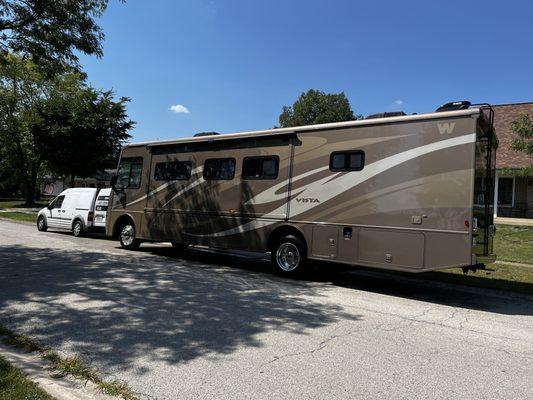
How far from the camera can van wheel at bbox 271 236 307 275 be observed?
1019 centimetres

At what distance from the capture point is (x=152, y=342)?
215 inches

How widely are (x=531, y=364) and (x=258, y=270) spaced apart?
7040 mm

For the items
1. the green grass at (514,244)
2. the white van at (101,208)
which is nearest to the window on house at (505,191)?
the green grass at (514,244)

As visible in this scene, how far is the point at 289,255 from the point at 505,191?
26550 mm

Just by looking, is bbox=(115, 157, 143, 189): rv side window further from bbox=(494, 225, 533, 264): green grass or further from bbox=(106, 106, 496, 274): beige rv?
bbox=(494, 225, 533, 264): green grass

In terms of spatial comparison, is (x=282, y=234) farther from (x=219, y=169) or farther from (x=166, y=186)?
(x=166, y=186)

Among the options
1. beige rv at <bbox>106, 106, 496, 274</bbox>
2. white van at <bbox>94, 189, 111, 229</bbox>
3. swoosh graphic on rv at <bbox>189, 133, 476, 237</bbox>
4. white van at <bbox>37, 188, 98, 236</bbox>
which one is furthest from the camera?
white van at <bbox>37, 188, 98, 236</bbox>

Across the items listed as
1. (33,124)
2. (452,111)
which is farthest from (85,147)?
(452,111)

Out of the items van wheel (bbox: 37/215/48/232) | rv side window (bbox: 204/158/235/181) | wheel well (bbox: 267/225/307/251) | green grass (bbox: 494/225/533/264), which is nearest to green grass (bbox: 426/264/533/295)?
green grass (bbox: 494/225/533/264)

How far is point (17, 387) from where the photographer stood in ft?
12.8

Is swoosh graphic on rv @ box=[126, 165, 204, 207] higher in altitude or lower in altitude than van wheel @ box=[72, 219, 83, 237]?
higher

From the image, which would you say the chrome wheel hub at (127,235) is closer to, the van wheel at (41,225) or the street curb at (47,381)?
the van wheel at (41,225)

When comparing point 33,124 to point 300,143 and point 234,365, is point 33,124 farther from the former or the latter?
point 234,365

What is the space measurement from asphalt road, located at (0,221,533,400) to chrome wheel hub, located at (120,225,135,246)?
11.4 feet
